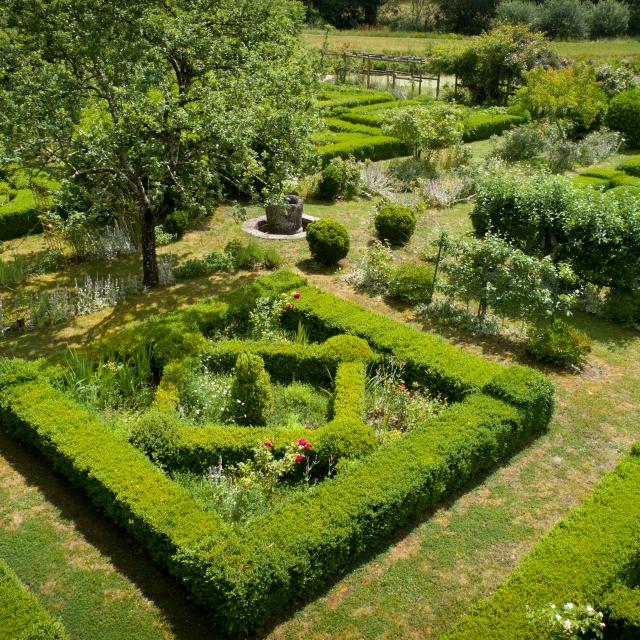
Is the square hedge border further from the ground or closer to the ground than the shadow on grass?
further from the ground

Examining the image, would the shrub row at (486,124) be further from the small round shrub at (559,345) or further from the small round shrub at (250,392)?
the small round shrub at (250,392)

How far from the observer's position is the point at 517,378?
8383 millimetres

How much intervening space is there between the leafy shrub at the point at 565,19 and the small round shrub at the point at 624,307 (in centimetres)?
4176

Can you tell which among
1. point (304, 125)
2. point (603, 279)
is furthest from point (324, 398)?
point (603, 279)

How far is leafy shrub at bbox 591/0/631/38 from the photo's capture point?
48.0 m

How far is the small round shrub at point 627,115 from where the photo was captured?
81.1ft

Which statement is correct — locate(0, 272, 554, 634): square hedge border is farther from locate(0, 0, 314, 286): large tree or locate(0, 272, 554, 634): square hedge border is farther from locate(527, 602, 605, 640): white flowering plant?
locate(0, 0, 314, 286): large tree

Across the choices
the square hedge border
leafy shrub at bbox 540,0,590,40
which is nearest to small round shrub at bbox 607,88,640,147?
the square hedge border

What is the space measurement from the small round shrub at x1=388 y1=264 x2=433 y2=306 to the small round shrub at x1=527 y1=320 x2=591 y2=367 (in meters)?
2.27

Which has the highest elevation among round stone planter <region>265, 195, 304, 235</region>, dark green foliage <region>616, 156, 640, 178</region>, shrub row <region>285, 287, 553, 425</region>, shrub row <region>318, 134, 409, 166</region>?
shrub row <region>318, 134, 409, 166</region>

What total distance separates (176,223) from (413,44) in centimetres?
3976

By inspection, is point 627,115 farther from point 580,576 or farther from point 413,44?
point 413,44

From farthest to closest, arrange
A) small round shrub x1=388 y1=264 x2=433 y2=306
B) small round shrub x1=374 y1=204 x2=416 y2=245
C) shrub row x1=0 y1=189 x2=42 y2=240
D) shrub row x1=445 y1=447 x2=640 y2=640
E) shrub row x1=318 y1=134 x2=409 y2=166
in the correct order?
1. shrub row x1=318 y1=134 x2=409 y2=166
2. small round shrub x1=374 y1=204 x2=416 y2=245
3. shrub row x1=0 y1=189 x2=42 y2=240
4. small round shrub x1=388 y1=264 x2=433 y2=306
5. shrub row x1=445 y1=447 x2=640 y2=640

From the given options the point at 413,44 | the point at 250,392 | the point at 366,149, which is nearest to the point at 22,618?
the point at 250,392
